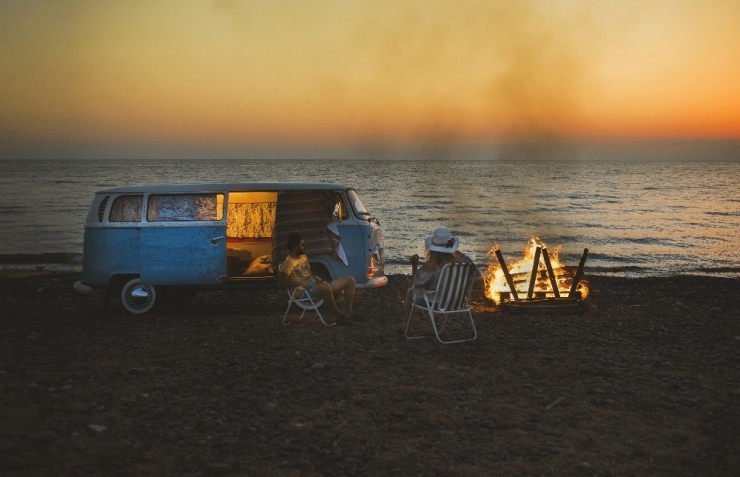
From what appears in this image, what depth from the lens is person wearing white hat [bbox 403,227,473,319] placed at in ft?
30.5

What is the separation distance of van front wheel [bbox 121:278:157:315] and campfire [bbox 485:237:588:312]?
5605 millimetres

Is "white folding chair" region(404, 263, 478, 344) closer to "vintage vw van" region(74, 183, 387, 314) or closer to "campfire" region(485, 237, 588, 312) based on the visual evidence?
"campfire" region(485, 237, 588, 312)

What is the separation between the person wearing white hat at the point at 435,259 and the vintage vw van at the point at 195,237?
5.30 feet

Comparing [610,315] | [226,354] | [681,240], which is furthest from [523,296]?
[681,240]

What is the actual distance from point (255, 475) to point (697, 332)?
7.71m

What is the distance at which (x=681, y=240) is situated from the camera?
3030 cm

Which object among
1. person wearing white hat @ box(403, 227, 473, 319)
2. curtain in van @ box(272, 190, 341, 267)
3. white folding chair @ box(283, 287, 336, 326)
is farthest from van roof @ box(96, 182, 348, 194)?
person wearing white hat @ box(403, 227, 473, 319)

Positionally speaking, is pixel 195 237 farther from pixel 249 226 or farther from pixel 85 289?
pixel 249 226

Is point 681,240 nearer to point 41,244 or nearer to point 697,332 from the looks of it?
A: point 697,332

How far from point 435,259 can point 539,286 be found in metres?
3.15

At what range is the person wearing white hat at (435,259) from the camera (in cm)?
929

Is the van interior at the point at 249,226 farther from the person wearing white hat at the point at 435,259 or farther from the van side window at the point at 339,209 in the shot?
the person wearing white hat at the point at 435,259

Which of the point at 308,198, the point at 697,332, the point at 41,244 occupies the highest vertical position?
the point at 308,198

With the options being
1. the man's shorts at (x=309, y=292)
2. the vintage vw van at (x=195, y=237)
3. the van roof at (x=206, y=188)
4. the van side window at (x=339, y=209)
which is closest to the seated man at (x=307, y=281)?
the man's shorts at (x=309, y=292)
